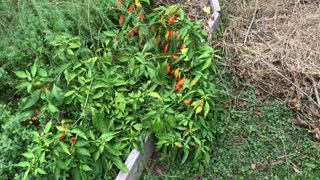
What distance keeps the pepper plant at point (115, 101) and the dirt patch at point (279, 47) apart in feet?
1.91

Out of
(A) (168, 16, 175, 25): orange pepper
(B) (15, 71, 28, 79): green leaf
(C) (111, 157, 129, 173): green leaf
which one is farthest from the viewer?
(A) (168, 16, 175, 25): orange pepper

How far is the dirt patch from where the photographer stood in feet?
11.6

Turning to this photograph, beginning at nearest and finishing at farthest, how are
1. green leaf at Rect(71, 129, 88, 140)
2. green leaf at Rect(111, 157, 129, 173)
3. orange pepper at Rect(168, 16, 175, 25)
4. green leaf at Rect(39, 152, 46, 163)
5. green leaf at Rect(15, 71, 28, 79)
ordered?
green leaf at Rect(39, 152, 46, 163)
green leaf at Rect(71, 129, 88, 140)
green leaf at Rect(111, 157, 129, 173)
green leaf at Rect(15, 71, 28, 79)
orange pepper at Rect(168, 16, 175, 25)

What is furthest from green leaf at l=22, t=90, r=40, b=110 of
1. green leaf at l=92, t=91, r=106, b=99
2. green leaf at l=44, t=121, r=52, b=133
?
green leaf at l=92, t=91, r=106, b=99

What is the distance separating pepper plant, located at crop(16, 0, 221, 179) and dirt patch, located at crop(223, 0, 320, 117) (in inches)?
22.9

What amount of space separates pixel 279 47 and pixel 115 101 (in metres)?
1.74

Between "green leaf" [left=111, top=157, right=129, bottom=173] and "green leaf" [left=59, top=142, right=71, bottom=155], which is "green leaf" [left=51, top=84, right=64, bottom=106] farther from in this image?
"green leaf" [left=111, top=157, right=129, bottom=173]

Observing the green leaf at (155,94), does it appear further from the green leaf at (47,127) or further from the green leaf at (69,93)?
the green leaf at (47,127)

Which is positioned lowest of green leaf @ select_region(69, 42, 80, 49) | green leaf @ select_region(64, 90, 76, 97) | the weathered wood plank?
the weathered wood plank

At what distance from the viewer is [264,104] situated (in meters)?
3.48

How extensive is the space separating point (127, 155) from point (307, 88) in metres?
1.69

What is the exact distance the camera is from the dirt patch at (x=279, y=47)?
11.6 feet

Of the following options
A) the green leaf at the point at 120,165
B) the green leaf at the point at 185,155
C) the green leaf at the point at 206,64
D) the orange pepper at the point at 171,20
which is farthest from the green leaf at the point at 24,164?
the orange pepper at the point at 171,20

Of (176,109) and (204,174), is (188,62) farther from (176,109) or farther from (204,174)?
(204,174)
